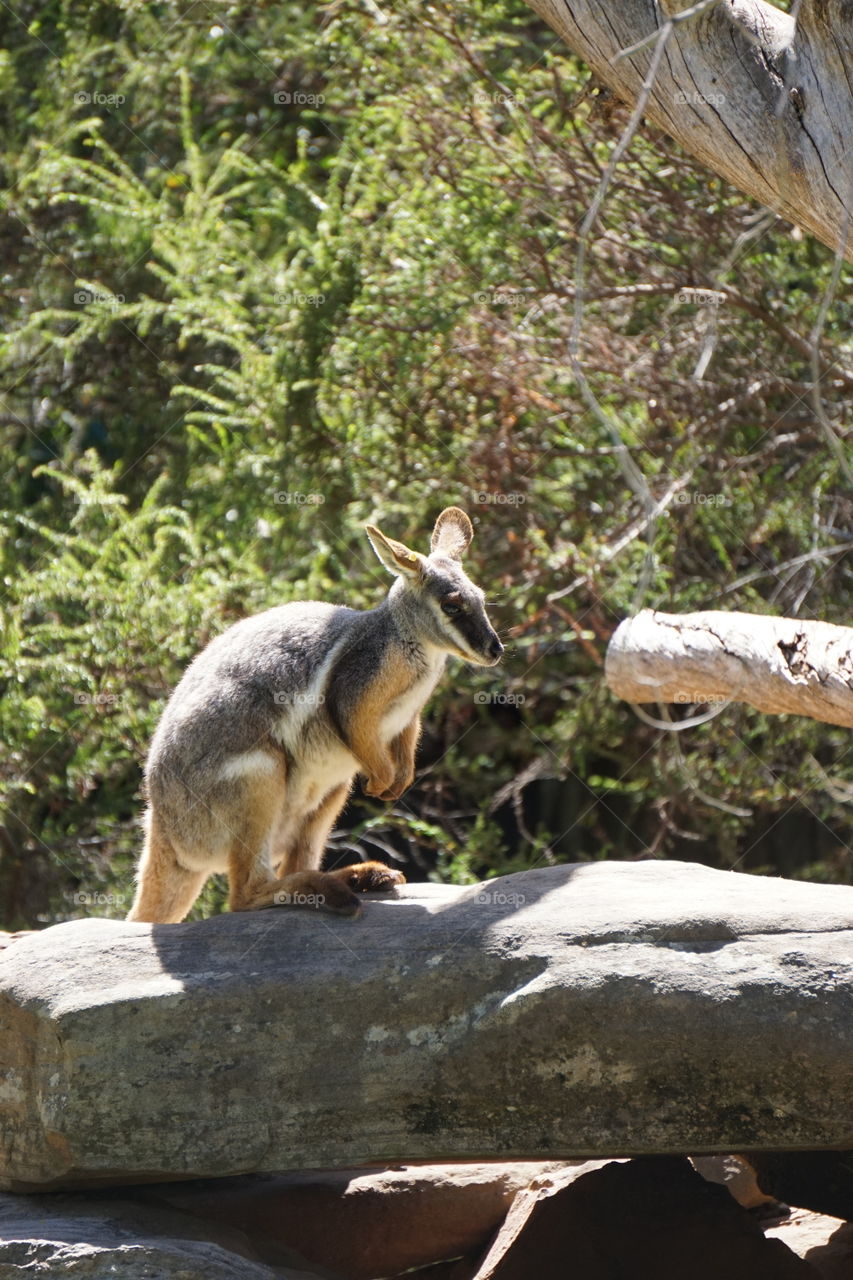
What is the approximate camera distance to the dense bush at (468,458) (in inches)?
351

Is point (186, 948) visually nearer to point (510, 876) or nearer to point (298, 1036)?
point (298, 1036)

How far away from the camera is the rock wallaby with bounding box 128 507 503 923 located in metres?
5.36

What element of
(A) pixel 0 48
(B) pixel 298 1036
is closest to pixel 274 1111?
(B) pixel 298 1036

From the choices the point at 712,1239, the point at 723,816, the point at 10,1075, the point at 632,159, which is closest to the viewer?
the point at 10,1075

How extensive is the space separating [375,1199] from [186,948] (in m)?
1.54

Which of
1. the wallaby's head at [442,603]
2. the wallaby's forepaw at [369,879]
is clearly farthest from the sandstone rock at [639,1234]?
the wallaby's head at [442,603]

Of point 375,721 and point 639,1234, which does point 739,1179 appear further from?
point 375,721

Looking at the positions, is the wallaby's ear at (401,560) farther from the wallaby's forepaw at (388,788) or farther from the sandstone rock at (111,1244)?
the sandstone rock at (111,1244)

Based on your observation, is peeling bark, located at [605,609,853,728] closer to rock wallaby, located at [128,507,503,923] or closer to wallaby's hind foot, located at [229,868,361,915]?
rock wallaby, located at [128,507,503,923]

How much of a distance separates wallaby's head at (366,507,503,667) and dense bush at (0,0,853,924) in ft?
9.94

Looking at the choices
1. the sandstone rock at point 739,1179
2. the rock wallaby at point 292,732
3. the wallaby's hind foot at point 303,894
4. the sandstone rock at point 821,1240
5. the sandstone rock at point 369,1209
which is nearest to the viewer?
the wallaby's hind foot at point 303,894

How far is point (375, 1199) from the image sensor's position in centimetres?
582

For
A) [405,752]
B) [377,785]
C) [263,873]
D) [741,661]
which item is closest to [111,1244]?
[263,873]

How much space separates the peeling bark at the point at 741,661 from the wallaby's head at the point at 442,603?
585 mm
